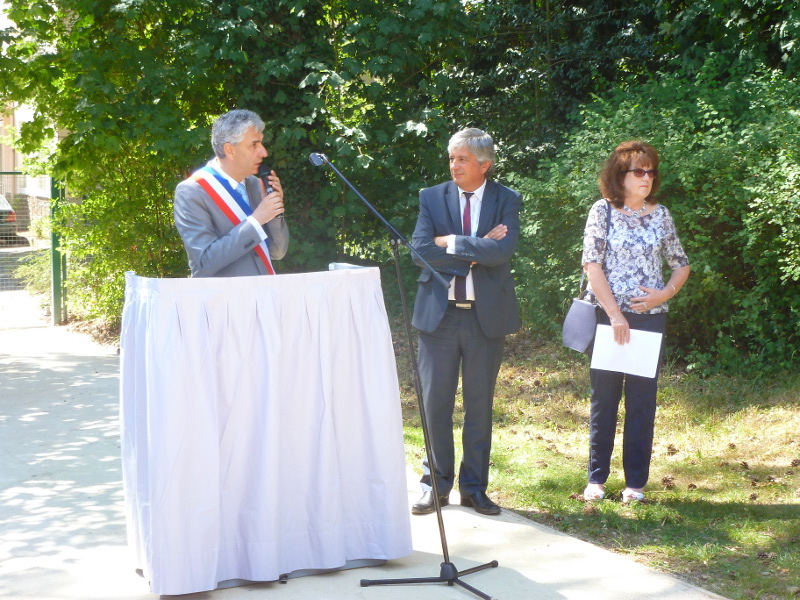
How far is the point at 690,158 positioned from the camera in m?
8.17

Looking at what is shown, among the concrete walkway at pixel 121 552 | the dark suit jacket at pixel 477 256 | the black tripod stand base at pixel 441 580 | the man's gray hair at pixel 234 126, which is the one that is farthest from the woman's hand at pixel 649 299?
the man's gray hair at pixel 234 126

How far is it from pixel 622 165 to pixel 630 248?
1.51 ft

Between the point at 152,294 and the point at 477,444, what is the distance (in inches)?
84.2

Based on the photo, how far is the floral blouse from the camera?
5.44m

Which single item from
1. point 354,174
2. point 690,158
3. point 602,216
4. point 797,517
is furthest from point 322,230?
point 797,517

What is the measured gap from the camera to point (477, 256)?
17.0ft

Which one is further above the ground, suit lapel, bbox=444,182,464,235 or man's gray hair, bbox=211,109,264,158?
man's gray hair, bbox=211,109,264,158

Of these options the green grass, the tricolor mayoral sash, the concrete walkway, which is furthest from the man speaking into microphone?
the green grass

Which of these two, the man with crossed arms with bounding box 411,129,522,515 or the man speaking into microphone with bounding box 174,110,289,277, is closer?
the man speaking into microphone with bounding box 174,110,289,277

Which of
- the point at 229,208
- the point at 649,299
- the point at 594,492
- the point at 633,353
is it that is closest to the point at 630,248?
the point at 649,299

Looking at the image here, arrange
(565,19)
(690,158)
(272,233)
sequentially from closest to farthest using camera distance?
1. (272,233)
2. (690,158)
3. (565,19)

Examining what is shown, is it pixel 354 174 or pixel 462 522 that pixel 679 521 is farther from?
pixel 354 174

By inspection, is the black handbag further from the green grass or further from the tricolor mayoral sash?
the tricolor mayoral sash

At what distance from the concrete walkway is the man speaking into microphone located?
4.77 feet
